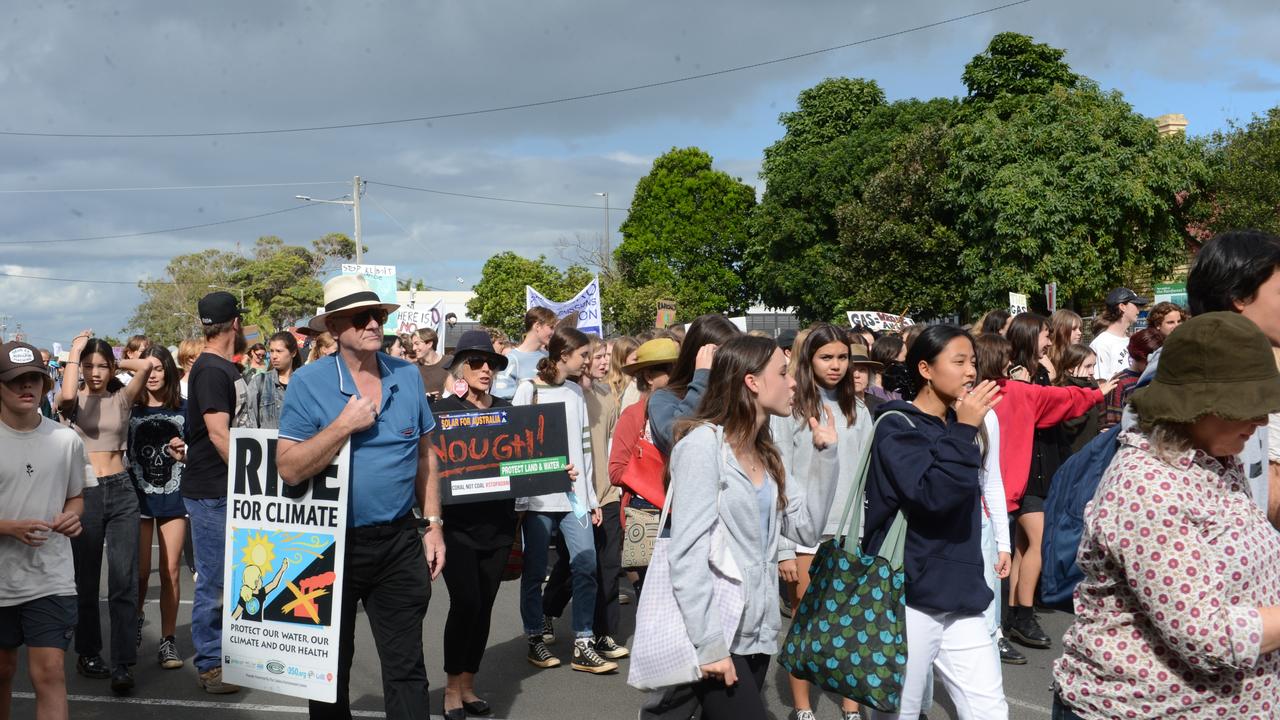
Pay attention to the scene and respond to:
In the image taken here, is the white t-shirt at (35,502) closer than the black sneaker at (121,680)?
Yes

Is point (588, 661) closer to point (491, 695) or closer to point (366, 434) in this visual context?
point (491, 695)

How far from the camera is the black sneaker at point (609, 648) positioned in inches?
285

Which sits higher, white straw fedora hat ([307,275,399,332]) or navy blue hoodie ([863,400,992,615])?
white straw fedora hat ([307,275,399,332])

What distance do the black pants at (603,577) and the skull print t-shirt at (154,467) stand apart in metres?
2.47

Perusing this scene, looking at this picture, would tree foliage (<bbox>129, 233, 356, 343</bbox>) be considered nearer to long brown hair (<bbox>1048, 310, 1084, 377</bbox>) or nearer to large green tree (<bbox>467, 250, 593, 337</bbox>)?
large green tree (<bbox>467, 250, 593, 337</bbox>)

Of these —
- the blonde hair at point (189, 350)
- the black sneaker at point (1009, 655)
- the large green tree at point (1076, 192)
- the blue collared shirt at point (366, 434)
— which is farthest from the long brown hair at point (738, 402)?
the large green tree at point (1076, 192)

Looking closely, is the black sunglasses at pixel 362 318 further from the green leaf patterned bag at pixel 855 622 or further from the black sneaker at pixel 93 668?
the black sneaker at pixel 93 668

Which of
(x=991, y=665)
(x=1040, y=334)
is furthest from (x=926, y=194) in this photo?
(x=991, y=665)

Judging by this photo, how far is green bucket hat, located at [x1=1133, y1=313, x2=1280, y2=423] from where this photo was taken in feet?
7.90

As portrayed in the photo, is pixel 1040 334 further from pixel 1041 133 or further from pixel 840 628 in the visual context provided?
pixel 1041 133

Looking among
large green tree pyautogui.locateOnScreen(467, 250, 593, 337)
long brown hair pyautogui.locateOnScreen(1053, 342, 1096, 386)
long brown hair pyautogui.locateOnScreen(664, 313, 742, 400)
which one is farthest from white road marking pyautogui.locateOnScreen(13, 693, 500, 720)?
large green tree pyautogui.locateOnScreen(467, 250, 593, 337)

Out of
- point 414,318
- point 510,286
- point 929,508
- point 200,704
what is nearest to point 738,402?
point 929,508

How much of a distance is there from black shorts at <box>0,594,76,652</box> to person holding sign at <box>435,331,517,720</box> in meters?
1.78

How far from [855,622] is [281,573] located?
7.60 ft
